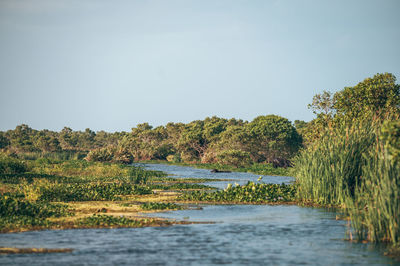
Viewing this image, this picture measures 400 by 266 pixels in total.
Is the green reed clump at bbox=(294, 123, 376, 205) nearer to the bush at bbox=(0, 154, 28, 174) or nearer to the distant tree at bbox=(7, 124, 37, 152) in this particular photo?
the bush at bbox=(0, 154, 28, 174)

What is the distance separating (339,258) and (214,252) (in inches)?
135

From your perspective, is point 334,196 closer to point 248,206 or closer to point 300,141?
point 248,206

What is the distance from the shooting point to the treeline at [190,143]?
62.3 metres

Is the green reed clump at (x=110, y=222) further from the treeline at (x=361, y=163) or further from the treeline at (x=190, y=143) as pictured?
the treeline at (x=190, y=143)

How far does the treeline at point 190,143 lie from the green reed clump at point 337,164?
122 feet

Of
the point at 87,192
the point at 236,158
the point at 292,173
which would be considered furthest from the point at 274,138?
the point at 87,192

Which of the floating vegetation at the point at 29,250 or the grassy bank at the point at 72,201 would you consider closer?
the floating vegetation at the point at 29,250

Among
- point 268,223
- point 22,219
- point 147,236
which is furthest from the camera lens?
point 268,223

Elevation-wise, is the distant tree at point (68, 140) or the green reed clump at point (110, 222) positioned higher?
the distant tree at point (68, 140)

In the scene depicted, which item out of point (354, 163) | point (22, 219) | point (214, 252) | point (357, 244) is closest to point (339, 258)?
point (357, 244)

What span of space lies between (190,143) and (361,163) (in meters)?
62.5

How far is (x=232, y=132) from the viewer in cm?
6869

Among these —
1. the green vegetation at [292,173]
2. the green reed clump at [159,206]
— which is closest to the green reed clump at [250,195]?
the green vegetation at [292,173]

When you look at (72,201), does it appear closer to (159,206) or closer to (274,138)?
(159,206)
